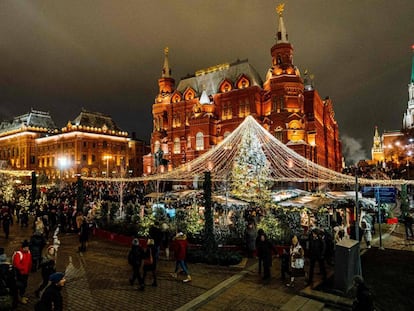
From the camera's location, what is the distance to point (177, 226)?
15.0 metres

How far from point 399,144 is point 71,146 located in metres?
77.9

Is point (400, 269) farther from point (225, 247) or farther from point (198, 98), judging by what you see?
point (198, 98)

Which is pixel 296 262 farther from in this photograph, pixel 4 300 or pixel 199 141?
pixel 199 141

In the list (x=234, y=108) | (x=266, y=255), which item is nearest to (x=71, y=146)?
(x=234, y=108)

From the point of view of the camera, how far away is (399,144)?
7525cm

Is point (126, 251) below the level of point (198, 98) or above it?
below

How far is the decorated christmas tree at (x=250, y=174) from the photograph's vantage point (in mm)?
18562

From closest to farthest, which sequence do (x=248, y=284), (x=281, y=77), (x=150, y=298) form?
(x=150, y=298) → (x=248, y=284) → (x=281, y=77)

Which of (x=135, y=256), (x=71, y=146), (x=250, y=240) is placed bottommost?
(x=250, y=240)

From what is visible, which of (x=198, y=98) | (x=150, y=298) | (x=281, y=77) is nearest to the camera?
(x=150, y=298)

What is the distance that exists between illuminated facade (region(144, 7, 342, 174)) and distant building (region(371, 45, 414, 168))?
1394cm

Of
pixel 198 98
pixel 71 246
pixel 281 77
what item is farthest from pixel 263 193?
pixel 198 98

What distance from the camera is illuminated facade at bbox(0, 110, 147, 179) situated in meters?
67.6

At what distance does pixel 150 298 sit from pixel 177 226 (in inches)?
264
